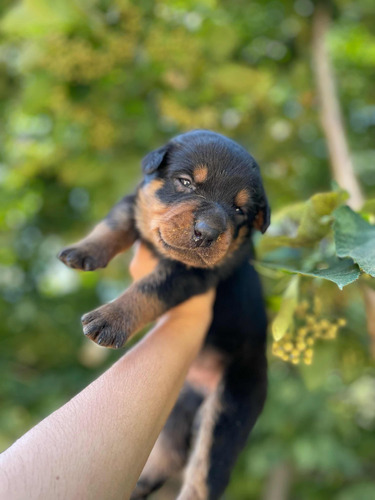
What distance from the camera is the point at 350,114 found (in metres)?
4.50

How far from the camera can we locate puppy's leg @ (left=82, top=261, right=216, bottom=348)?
1754 millimetres

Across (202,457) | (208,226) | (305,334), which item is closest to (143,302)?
(208,226)

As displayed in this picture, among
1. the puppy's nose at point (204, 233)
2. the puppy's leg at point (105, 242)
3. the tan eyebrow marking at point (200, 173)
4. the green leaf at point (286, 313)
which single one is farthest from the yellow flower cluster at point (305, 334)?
the puppy's leg at point (105, 242)

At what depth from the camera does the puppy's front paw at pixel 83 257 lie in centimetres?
196

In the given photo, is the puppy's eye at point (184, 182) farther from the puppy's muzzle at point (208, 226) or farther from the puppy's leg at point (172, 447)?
the puppy's leg at point (172, 447)

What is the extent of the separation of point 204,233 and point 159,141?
255 centimetres

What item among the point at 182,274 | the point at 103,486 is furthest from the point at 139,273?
the point at 103,486

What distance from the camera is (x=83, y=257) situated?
198 cm

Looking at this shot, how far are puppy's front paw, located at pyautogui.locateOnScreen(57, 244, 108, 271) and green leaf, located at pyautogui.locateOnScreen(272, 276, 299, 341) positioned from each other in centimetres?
73

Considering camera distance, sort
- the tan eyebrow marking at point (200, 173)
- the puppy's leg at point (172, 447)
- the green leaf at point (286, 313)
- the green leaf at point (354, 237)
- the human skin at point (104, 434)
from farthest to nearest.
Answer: the puppy's leg at point (172, 447)
the tan eyebrow marking at point (200, 173)
the green leaf at point (286, 313)
the green leaf at point (354, 237)
the human skin at point (104, 434)

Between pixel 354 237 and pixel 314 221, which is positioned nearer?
pixel 354 237

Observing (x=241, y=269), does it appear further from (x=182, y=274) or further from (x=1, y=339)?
(x=1, y=339)

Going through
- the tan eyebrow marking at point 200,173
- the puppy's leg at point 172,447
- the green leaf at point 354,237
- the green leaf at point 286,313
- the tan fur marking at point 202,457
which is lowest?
the puppy's leg at point 172,447

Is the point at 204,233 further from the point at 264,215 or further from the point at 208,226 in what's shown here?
the point at 264,215
